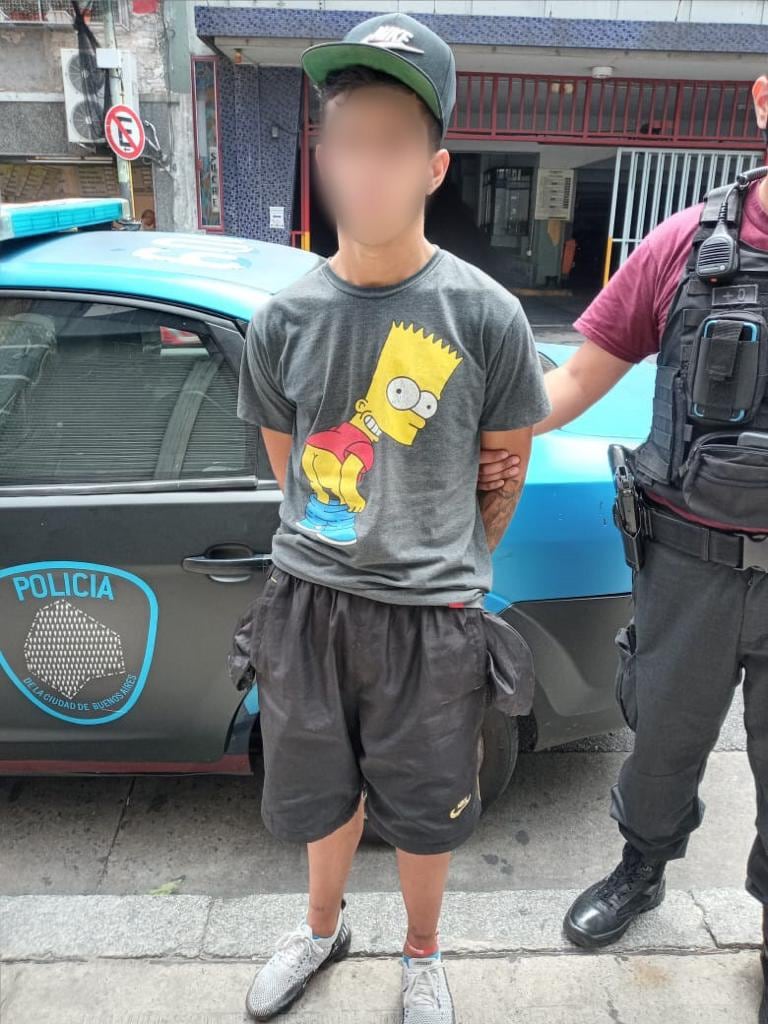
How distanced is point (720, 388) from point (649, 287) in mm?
301

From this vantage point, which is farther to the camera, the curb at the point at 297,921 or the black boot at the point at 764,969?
the curb at the point at 297,921

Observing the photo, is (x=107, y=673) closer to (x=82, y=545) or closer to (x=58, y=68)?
(x=82, y=545)

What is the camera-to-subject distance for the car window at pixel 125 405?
215cm

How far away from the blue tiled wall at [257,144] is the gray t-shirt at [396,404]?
34.3ft

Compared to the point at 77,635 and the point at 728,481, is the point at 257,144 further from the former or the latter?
the point at 728,481

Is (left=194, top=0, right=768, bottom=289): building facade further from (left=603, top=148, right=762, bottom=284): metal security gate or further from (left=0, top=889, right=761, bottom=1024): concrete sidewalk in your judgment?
(left=0, top=889, right=761, bottom=1024): concrete sidewalk

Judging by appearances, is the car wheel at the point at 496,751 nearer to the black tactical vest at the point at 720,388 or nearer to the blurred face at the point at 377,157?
the black tactical vest at the point at 720,388

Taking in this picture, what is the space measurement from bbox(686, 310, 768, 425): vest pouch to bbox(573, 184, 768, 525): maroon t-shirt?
0.49 feet

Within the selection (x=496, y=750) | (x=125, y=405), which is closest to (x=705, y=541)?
(x=496, y=750)

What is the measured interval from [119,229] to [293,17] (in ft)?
28.0

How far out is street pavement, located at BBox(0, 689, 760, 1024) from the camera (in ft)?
6.07

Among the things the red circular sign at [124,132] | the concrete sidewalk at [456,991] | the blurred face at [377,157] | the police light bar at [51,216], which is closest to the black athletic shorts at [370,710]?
the concrete sidewalk at [456,991]

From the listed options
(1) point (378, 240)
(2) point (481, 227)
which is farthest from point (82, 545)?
(2) point (481, 227)

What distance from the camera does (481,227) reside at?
18.3m
